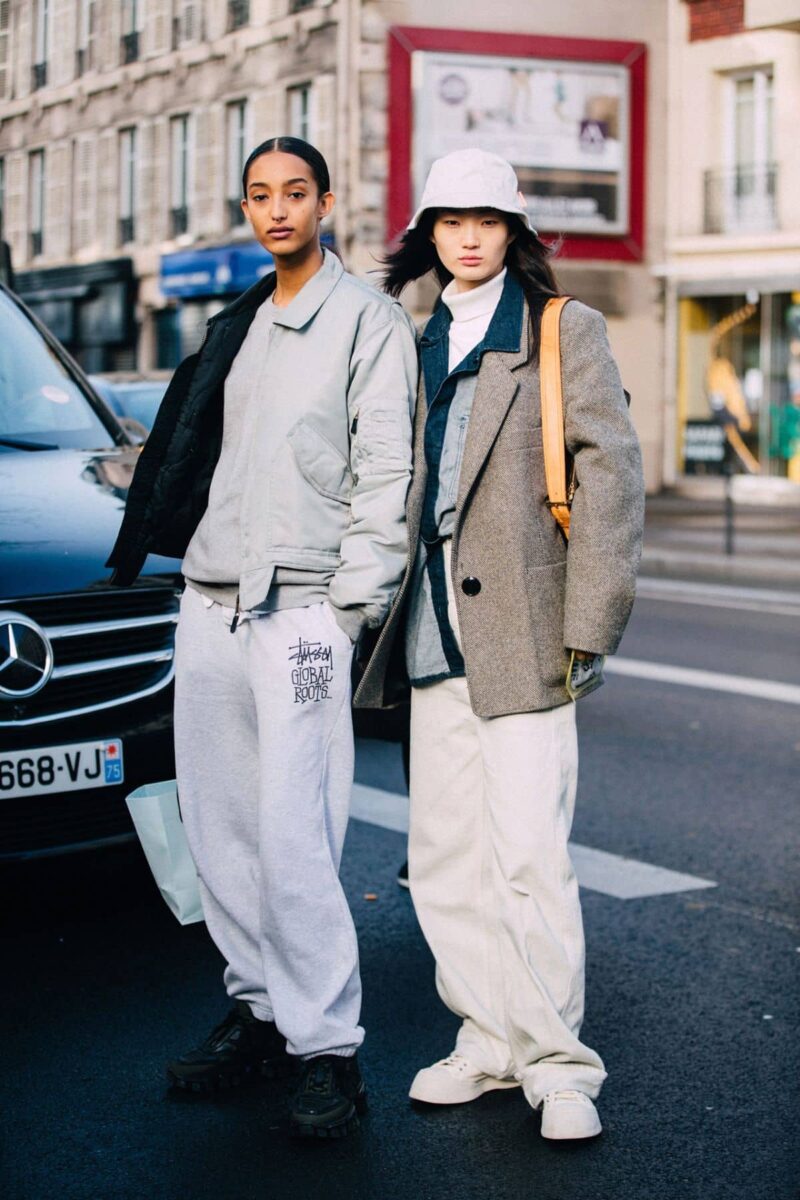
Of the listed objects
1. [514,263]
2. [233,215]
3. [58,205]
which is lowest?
[514,263]

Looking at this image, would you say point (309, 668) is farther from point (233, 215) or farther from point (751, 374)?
point (233, 215)

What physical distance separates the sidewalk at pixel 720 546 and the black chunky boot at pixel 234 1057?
12539 millimetres

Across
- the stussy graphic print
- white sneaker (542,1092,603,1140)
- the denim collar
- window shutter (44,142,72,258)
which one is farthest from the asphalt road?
window shutter (44,142,72,258)

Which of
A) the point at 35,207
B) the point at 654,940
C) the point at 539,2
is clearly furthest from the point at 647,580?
the point at 35,207

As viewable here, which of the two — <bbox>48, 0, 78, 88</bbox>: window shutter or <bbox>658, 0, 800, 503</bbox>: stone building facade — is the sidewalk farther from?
<bbox>48, 0, 78, 88</bbox>: window shutter

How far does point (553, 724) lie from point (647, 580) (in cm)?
1342

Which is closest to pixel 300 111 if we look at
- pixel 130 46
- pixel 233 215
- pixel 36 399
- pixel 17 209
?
pixel 233 215

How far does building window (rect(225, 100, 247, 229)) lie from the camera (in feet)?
101

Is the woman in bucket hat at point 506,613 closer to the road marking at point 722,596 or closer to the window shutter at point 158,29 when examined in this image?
the road marking at point 722,596

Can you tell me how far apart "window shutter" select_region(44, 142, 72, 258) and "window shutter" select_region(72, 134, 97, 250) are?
15cm

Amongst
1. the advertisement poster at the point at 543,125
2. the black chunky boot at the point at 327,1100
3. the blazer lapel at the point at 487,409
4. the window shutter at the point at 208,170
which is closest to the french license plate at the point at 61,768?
the black chunky boot at the point at 327,1100

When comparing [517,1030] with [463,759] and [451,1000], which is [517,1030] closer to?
[451,1000]

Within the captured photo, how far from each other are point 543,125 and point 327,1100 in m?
26.3

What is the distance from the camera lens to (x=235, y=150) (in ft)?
103
